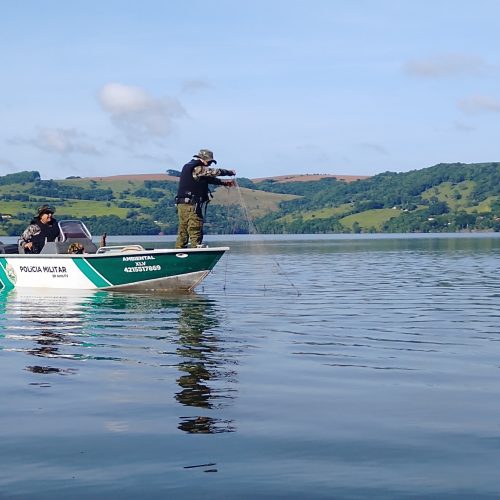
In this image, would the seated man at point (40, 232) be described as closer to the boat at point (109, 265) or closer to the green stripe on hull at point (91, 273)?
the boat at point (109, 265)

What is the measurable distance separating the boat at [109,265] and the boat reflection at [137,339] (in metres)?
1.55

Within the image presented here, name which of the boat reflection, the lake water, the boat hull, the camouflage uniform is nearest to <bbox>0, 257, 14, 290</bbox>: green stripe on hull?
the boat hull

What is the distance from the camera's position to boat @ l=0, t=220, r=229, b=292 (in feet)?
87.1

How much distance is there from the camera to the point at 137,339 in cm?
1561

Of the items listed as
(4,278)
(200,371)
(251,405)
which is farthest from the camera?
(4,278)

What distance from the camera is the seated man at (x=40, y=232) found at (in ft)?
93.2

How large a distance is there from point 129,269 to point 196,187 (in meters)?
2.97

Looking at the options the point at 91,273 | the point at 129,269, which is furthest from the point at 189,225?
the point at 91,273

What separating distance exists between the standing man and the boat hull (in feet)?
2.60

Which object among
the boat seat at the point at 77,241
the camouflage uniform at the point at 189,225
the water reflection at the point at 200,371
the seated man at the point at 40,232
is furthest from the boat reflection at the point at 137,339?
the seated man at the point at 40,232

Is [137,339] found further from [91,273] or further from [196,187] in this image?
[91,273]

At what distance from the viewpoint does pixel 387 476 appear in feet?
23.2

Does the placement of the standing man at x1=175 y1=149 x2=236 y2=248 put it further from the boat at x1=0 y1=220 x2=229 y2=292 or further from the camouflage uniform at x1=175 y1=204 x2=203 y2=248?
the boat at x1=0 y1=220 x2=229 y2=292

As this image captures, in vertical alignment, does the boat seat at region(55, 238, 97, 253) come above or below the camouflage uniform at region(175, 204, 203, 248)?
below
